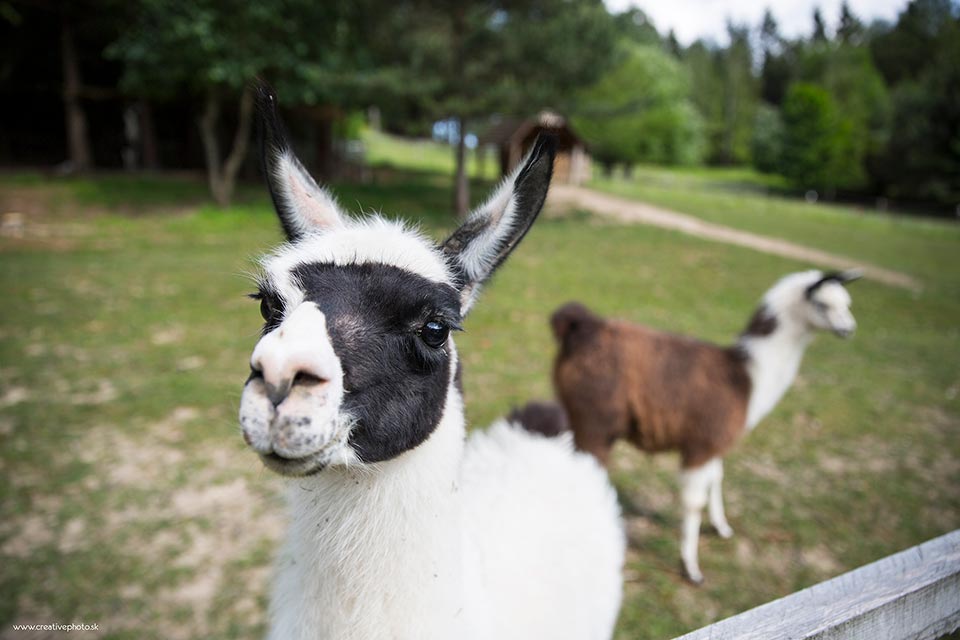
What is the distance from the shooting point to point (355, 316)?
55.1 inches

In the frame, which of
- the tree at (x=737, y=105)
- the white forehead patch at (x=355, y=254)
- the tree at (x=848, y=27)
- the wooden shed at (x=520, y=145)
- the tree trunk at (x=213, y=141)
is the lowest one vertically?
the white forehead patch at (x=355, y=254)

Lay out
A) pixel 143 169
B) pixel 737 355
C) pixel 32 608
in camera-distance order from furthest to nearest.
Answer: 1. pixel 143 169
2. pixel 737 355
3. pixel 32 608

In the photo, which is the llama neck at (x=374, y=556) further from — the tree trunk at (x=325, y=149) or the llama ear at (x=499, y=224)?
the tree trunk at (x=325, y=149)

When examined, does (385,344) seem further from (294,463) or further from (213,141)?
(213,141)

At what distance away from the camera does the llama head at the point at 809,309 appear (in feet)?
13.3

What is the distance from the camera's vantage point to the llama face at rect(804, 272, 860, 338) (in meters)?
4.05

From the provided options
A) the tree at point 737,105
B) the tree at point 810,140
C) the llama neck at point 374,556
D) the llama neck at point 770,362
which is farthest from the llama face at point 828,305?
the tree at point 737,105

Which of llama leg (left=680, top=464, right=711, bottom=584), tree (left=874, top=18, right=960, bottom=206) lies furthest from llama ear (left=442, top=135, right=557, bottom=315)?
tree (left=874, top=18, right=960, bottom=206)

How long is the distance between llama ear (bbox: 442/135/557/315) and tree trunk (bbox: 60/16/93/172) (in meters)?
23.1

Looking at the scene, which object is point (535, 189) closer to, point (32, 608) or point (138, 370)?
point (32, 608)

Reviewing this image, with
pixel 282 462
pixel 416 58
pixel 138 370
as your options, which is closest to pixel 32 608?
pixel 282 462

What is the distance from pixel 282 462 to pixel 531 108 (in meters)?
15.3

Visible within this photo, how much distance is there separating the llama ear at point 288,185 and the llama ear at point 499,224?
467mm

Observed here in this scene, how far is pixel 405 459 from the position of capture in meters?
1.55
